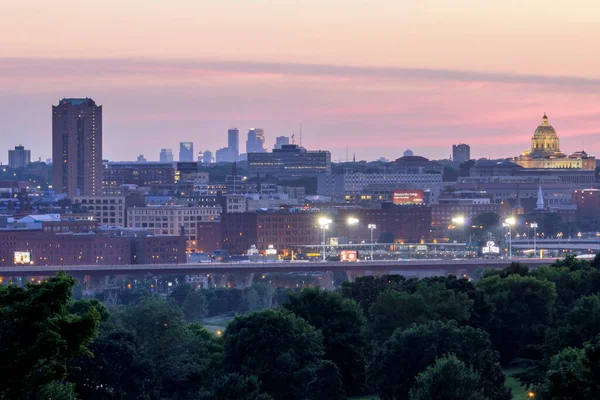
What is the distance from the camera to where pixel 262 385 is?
209 feet

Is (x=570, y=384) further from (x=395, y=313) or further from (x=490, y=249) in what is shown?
(x=490, y=249)

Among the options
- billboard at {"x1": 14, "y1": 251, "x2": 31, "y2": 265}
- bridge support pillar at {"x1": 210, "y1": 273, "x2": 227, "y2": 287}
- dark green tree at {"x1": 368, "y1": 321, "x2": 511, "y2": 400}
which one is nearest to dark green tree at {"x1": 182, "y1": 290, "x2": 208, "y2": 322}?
bridge support pillar at {"x1": 210, "y1": 273, "x2": 227, "y2": 287}

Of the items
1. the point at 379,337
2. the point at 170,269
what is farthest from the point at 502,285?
the point at 170,269

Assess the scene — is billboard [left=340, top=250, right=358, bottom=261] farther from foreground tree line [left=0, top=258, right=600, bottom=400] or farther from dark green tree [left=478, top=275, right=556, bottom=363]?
dark green tree [left=478, top=275, right=556, bottom=363]

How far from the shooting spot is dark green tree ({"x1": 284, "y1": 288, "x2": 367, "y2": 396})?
235 feet

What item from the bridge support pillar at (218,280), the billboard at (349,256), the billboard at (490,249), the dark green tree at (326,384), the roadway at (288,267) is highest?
the billboard at (490,249)

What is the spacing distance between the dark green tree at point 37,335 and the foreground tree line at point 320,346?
0.03 m

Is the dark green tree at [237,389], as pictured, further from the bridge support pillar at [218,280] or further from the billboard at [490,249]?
the billboard at [490,249]

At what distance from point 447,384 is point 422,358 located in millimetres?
9313

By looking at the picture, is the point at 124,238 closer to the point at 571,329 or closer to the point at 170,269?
the point at 170,269

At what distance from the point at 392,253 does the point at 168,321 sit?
387 ft

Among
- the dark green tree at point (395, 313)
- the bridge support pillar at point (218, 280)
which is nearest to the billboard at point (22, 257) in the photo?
the bridge support pillar at point (218, 280)

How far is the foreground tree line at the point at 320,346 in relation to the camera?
1713 inches

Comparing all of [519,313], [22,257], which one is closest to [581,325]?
[519,313]
